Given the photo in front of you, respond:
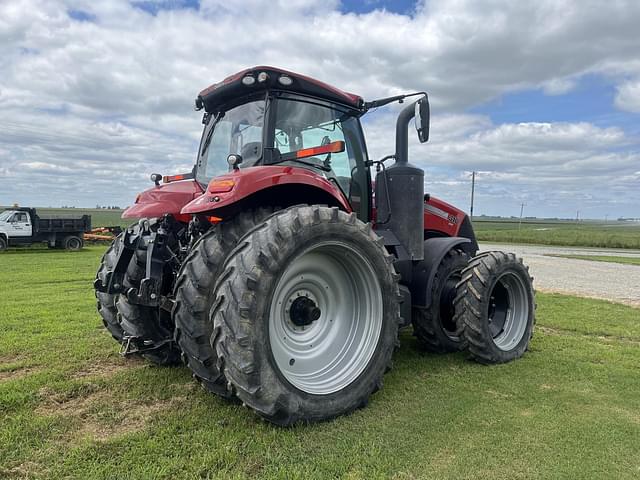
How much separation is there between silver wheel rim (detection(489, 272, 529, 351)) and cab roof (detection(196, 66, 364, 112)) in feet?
8.28

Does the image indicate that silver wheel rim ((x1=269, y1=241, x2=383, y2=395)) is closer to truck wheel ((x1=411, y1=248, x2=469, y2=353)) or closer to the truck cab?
truck wheel ((x1=411, y1=248, x2=469, y2=353))

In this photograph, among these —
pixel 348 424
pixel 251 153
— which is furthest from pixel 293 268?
pixel 251 153

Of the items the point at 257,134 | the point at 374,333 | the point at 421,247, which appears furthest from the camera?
the point at 421,247

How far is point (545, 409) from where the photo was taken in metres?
3.64

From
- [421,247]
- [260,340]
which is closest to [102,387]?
[260,340]

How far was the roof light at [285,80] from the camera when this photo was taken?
4.04 metres

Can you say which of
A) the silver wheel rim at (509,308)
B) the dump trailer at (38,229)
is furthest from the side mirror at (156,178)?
the dump trailer at (38,229)

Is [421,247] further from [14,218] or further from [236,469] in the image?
[14,218]

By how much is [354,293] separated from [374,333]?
363 millimetres

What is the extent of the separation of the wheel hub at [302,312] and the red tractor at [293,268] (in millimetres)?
11

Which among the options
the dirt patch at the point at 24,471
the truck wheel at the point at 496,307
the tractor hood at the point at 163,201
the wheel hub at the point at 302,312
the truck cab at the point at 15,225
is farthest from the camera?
the truck cab at the point at 15,225

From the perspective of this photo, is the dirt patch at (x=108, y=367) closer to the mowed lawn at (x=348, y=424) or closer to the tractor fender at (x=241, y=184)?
the mowed lawn at (x=348, y=424)

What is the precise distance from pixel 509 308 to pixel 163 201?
150 inches

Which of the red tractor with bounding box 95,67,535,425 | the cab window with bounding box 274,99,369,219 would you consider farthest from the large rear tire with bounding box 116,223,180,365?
the cab window with bounding box 274,99,369,219
